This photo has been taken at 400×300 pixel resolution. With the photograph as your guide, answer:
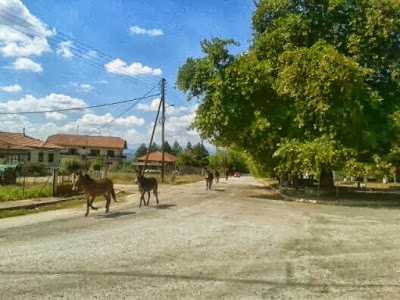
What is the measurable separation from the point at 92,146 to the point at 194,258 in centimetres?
8901

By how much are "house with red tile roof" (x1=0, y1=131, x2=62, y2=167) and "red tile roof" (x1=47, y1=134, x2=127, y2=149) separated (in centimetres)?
2943

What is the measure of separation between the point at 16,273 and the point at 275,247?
576cm

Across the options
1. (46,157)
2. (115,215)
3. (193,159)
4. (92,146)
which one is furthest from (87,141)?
(115,215)

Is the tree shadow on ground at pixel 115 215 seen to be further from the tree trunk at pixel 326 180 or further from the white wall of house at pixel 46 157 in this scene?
the white wall of house at pixel 46 157

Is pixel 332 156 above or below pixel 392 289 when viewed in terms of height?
above

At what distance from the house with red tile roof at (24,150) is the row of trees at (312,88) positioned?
23.4m

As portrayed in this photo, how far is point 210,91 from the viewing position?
93.5 feet

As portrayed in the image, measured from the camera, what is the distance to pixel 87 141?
96.6 m

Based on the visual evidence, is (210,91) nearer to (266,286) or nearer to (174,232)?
(174,232)

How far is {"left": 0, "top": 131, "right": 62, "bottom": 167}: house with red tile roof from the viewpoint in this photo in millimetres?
45656

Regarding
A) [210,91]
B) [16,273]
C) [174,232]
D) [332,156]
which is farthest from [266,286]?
[210,91]

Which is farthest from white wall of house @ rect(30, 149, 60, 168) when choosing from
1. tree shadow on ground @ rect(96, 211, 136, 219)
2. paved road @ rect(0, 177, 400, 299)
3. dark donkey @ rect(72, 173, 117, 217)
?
paved road @ rect(0, 177, 400, 299)

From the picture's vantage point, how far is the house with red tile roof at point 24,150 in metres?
45.7

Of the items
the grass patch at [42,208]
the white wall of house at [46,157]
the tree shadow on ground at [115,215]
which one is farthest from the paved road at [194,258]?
the white wall of house at [46,157]
